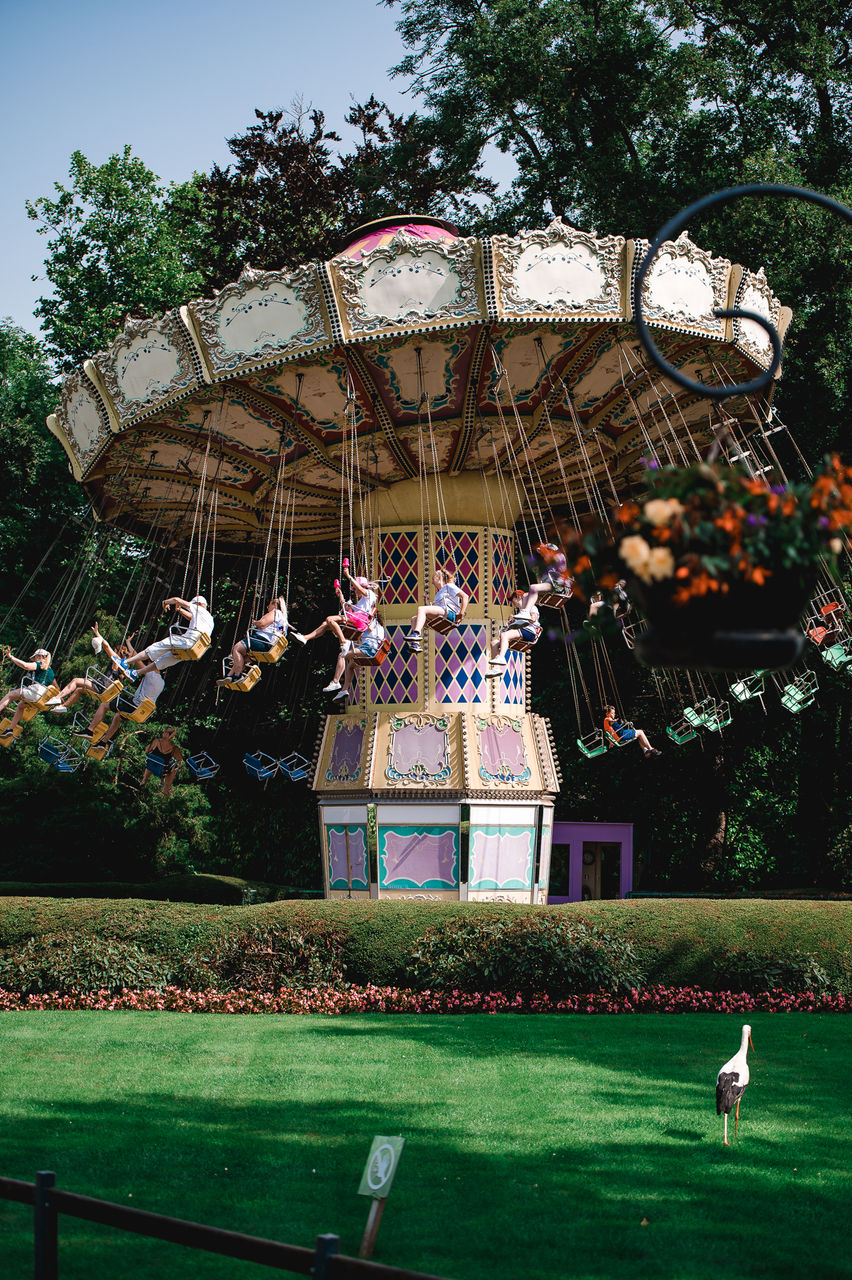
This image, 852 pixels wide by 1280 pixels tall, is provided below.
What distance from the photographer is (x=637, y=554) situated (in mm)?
3850

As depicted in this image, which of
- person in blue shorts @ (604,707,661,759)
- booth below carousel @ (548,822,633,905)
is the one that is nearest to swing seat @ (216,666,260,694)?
person in blue shorts @ (604,707,661,759)

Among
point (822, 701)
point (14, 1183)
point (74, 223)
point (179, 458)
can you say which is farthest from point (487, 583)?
point (74, 223)

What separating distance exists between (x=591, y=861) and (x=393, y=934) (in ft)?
42.5

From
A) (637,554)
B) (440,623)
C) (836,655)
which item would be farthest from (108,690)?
(637,554)

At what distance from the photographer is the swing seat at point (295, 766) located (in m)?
17.8

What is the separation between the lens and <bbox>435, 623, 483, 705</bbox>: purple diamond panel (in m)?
16.7

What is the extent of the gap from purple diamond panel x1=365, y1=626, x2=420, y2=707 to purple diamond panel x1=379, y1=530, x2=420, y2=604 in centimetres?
48

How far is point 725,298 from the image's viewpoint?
14109 millimetres

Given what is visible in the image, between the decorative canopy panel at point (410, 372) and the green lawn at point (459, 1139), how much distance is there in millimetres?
6690

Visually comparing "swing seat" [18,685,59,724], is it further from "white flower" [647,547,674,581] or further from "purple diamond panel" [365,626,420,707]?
"white flower" [647,547,674,581]

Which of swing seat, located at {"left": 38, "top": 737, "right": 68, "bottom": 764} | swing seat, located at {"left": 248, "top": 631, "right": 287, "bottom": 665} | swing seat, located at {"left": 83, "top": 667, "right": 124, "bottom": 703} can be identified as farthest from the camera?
swing seat, located at {"left": 38, "top": 737, "right": 68, "bottom": 764}

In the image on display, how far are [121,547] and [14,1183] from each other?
2348 cm

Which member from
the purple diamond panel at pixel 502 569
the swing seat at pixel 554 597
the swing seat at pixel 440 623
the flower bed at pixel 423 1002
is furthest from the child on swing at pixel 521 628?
the flower bed at pixel 423 1002

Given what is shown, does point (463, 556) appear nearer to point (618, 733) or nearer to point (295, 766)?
point (618, 733)
